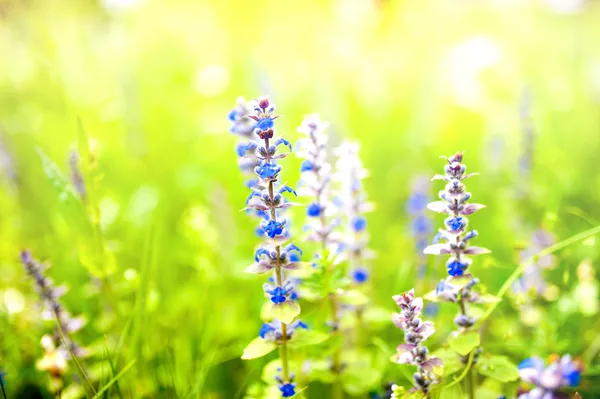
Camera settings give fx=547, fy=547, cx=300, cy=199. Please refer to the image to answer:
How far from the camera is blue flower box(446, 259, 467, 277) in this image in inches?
65.7

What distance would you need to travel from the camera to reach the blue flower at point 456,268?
1.67 m

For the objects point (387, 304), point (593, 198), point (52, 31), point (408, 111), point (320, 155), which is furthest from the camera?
point (408, 111)

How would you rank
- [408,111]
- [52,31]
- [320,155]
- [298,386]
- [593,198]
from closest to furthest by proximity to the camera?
[320,155] < [298,386] < [593,198] < [52,31] < [408,111]

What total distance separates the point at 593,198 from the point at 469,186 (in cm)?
90

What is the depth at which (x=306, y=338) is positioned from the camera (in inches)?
71.9

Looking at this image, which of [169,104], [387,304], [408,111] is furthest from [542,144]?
[169,104]

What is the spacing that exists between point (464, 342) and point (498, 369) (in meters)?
0.19

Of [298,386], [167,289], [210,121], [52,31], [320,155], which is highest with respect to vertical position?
[52,31]

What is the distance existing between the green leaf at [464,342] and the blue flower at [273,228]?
631mm

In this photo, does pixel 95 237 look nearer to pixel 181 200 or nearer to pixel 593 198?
pixel 181 200

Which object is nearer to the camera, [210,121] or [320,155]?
[320,155]

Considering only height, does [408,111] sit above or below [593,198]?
above

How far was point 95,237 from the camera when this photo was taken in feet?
7.58

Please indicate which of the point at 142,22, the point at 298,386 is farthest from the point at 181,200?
the point at 142,22
